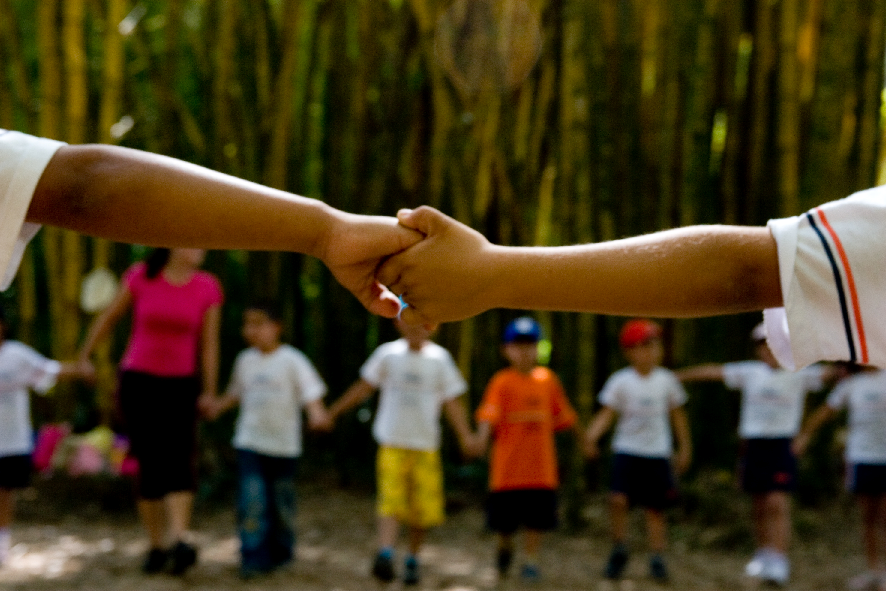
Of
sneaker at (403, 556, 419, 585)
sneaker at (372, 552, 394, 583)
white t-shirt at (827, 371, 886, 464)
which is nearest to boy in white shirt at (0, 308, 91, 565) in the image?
sneaker at (372, 552, 394, 583)

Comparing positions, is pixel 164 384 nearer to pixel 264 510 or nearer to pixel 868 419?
pixel 264 510

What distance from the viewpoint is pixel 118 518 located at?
4.13 m

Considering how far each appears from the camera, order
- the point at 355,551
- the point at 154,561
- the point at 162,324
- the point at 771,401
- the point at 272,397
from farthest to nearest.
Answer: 1. the point at 355,551
2. the point at 771,401
3. the point at 272,397
4. the point at 154,561
5. the point at 162,324

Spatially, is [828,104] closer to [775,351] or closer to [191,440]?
[191,440]

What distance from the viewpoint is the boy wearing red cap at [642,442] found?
362 centimetres

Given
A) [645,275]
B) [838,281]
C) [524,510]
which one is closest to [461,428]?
[524,510]

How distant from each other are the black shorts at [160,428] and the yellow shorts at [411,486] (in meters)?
0.73

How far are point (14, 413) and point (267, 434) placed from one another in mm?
984

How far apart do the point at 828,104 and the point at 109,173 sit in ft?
13.0

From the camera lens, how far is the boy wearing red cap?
3.62 metres

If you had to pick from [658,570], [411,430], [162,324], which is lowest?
[658,570]

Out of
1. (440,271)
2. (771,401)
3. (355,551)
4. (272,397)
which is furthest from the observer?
(355,551)

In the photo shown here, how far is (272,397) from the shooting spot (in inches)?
134

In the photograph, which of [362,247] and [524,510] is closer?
[362,247]
